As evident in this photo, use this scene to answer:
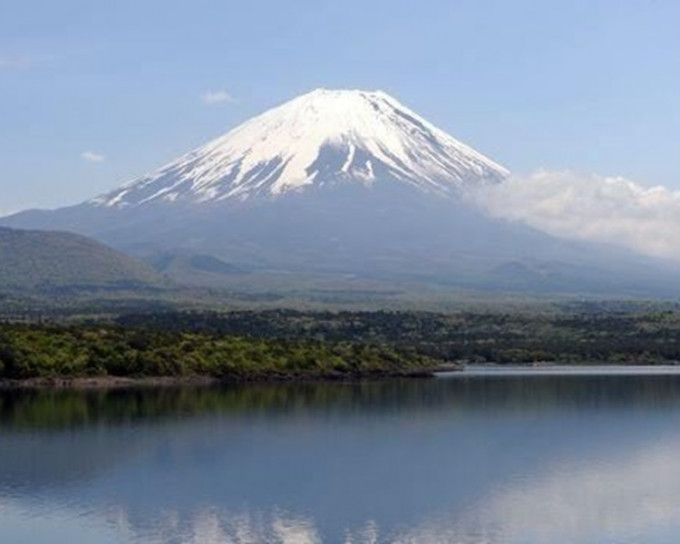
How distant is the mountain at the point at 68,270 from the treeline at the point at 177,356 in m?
101

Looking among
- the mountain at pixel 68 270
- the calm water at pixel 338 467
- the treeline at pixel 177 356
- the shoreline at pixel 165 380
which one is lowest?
the calm water at pixel 338 467

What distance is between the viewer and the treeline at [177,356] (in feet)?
203

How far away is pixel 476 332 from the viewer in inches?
4075

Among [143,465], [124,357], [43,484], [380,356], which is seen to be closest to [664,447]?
[143,465]

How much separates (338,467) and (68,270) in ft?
509

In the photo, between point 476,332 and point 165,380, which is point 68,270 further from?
point 165,380

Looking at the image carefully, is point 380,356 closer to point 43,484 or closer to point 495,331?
point 495,331

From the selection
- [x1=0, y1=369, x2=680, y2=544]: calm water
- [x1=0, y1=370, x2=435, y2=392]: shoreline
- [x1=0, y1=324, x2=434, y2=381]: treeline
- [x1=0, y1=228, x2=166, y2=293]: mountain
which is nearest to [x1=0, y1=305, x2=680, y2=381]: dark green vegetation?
[x1=0, y1=324, x2=434, y2=381]: treeline

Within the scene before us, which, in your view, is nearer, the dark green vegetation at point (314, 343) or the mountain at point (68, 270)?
the dark green vegetation at point (314, 343)

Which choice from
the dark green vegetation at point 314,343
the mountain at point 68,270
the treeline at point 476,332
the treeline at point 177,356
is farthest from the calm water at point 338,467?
the mountain at point 68,270

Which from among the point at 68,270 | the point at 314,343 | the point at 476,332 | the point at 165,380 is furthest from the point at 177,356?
the point at 68,270

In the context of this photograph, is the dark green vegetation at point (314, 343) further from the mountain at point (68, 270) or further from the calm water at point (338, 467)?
the mountain at point (68, 270)

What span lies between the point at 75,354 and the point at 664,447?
29.5 metres

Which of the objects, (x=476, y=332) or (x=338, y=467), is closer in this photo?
(x=338, y=467)
